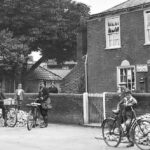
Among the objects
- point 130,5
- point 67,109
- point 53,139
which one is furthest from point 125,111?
point 130,5

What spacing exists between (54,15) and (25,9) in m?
3.19

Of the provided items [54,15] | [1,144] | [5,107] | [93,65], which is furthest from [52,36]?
[1,144]

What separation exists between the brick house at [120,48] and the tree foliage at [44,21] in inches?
466

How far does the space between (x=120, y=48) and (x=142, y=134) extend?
14.1 m

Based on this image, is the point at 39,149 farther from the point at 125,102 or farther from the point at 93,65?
the point at 93,65

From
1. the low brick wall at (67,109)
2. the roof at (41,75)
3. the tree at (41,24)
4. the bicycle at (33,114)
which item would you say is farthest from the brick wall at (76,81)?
the roof at (41,75)

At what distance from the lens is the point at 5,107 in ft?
60.1

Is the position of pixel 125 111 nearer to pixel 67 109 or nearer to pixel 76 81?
pixel 67 109

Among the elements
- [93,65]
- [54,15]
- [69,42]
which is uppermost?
[54,15]

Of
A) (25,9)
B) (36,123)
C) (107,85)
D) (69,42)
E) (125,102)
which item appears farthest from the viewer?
(69,42)

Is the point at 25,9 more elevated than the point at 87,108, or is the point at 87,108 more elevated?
the point at 25,9

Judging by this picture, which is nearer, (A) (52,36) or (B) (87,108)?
(B) (87,108)

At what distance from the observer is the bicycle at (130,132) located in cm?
1027

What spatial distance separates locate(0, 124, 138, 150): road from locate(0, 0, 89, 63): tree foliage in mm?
21472
